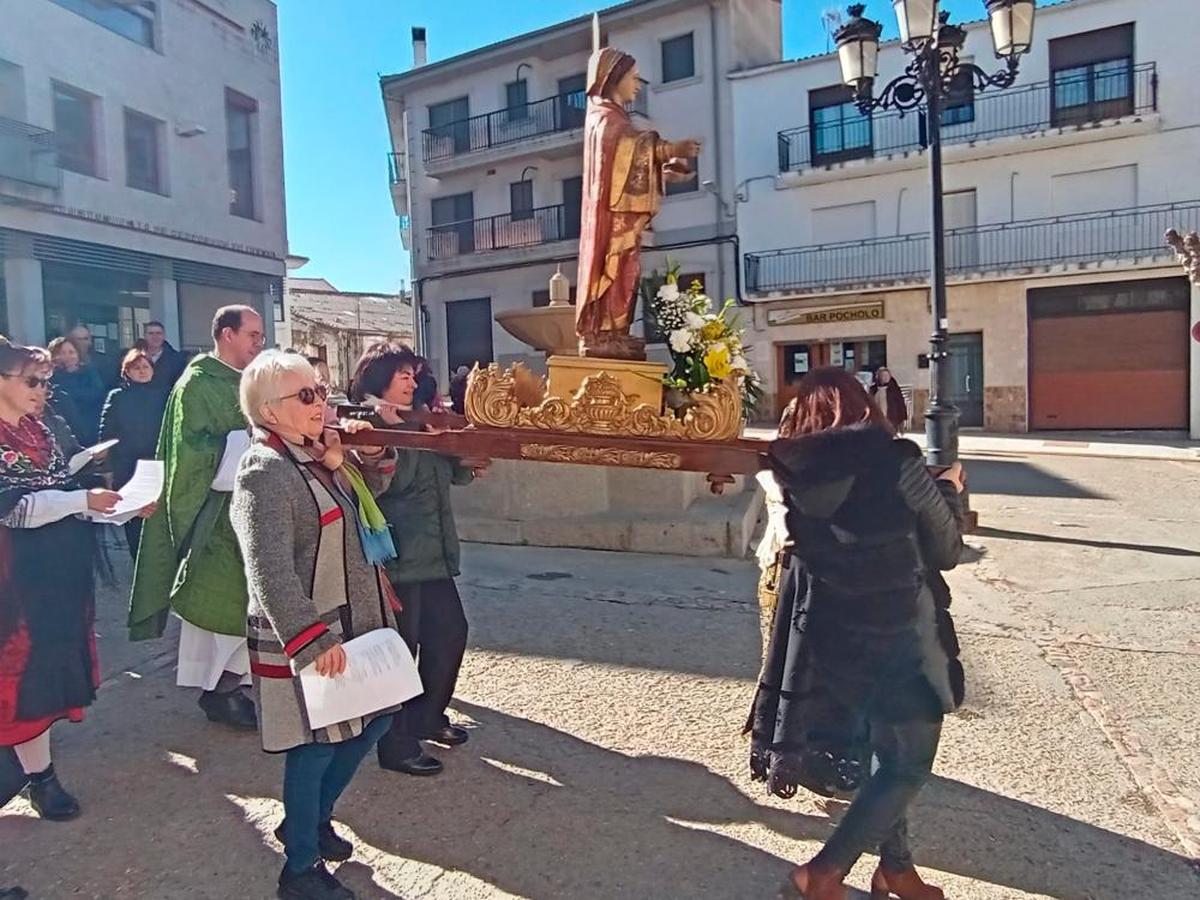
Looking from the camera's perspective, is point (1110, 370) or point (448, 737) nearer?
point (448, 737)

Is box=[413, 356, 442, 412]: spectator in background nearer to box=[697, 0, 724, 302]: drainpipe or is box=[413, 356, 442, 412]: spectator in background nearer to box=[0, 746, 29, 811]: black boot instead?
box=[0, 746, 29, 811]: black boot

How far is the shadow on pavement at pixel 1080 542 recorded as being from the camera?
677 cm

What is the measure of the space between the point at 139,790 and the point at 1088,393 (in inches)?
799

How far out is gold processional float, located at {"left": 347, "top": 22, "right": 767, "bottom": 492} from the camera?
284 cm

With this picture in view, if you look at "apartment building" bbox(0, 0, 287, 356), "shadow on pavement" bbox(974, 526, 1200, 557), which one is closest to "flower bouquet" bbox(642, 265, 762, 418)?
"shadow on pavement" bbox(974, 526, 1200, 557)

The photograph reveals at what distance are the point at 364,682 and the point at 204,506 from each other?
5.57ft

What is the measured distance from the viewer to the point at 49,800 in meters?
2.85

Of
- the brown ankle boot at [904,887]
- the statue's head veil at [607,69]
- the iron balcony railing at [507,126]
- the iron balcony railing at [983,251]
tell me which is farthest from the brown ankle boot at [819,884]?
the iron balcony railing at [507,126]

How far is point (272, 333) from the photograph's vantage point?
67.2 feet

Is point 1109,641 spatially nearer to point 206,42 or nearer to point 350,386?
point 350,386

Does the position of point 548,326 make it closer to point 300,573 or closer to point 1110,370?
point 300,573


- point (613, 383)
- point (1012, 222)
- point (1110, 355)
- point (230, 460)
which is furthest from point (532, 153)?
point (613, 383)

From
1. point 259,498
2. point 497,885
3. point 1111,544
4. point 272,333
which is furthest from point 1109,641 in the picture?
point 272,333

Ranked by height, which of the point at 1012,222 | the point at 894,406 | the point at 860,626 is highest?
the point at 1012,222
